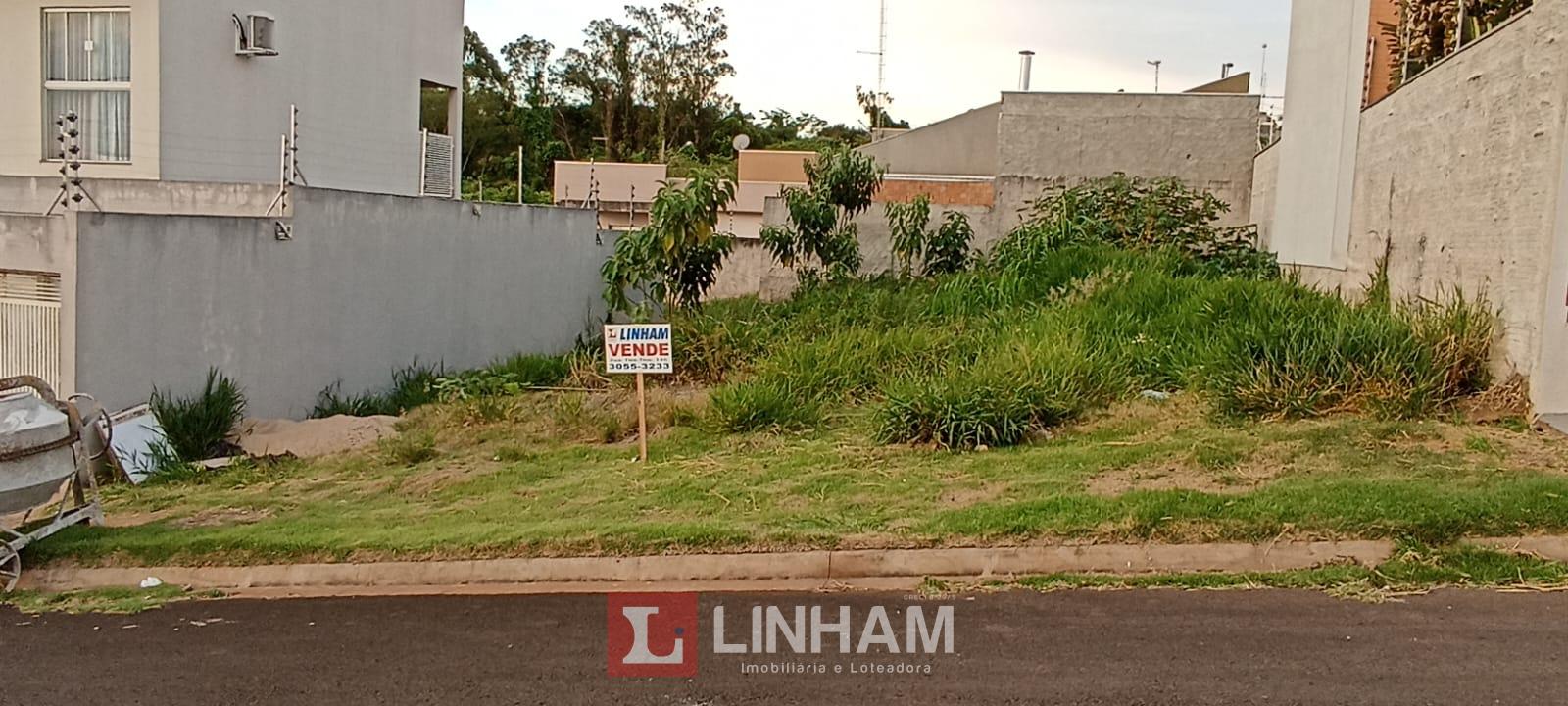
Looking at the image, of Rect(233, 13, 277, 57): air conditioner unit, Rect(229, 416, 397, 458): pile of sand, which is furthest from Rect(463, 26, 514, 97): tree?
Rect(229, 416, 397, 458): pile of sand

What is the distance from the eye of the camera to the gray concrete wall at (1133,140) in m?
21.0

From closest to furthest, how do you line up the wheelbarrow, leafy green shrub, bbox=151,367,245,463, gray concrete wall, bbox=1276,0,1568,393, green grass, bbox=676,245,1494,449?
the wheelbarrow < gray concrete wall, bbox=1276,0,1568,393 < green grass, bbox=676,245,1494,449 < leafy green shrub, bbox=151,367,245,463

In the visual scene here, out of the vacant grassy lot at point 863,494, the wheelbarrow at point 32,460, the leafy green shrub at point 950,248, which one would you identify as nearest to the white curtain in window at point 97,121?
the vacant grassy lot at point 863,494

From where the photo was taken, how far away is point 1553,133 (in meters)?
9.10

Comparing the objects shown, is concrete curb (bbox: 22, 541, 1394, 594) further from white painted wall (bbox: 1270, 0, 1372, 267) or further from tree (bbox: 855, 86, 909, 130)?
tree (bbox: 855, 86, 909, 130)

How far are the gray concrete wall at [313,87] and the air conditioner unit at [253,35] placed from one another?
0.29 feet

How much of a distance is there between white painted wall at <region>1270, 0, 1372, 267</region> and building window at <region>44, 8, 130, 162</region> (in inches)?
541

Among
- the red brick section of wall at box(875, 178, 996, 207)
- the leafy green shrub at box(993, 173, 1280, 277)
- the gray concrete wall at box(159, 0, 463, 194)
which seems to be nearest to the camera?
the gray concrete wall at box(159, 0, 463, 194)

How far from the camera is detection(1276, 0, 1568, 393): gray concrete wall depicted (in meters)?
9.22

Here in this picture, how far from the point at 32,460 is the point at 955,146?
2011 cm

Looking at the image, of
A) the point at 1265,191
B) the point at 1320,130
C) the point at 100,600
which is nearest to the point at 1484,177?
the point at 1320,130

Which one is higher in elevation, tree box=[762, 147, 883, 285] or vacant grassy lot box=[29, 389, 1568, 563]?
tree box=[762, 147, 883, 285]

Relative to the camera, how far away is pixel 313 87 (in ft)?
56.9

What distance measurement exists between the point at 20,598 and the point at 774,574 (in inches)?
Result: 171
